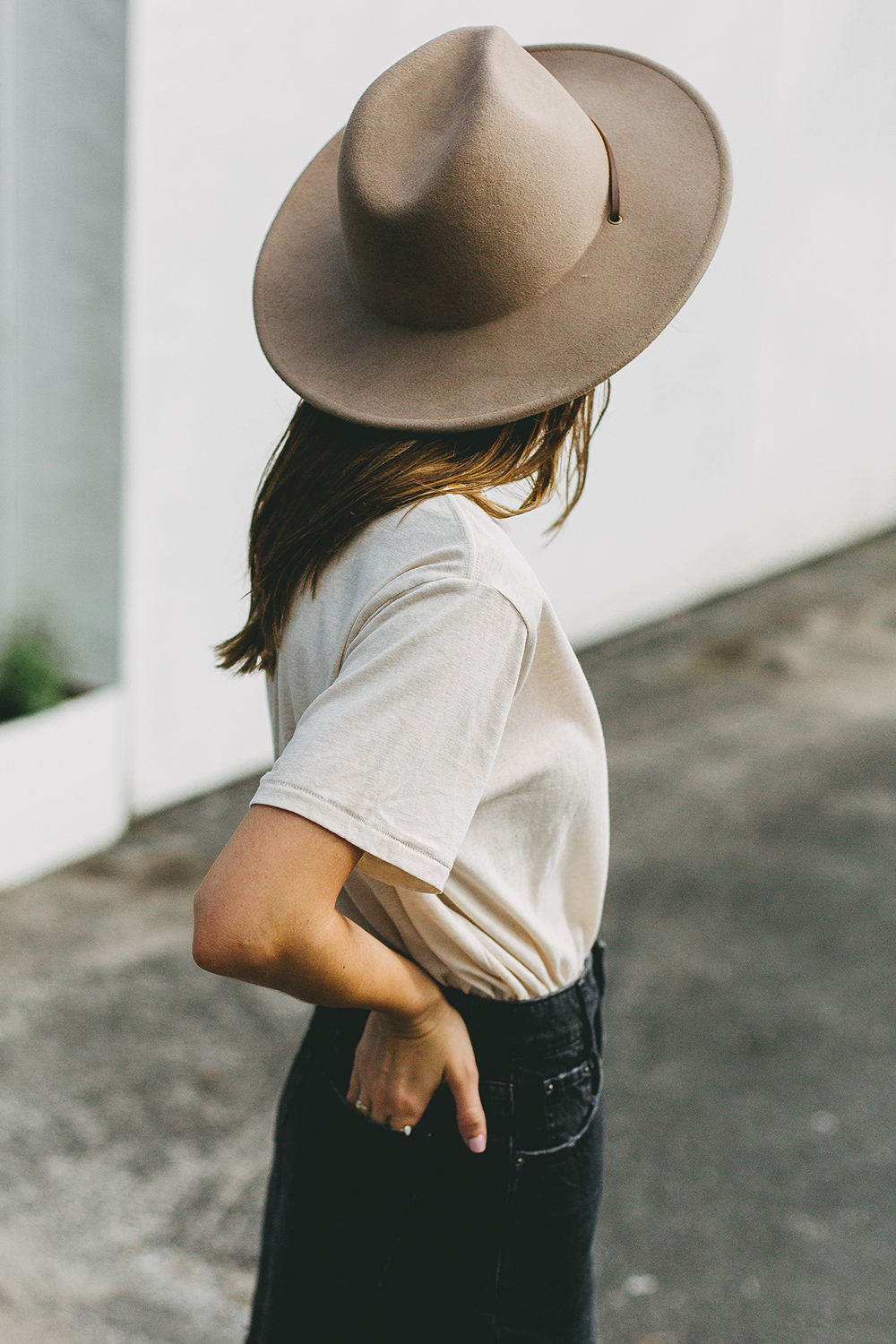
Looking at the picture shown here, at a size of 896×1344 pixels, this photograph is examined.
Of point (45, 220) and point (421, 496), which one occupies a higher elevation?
point (421, 496)

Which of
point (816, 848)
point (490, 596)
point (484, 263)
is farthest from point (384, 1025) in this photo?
point (816, 848)

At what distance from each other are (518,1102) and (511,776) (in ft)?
1.09

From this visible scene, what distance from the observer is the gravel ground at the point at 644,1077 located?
2346mm

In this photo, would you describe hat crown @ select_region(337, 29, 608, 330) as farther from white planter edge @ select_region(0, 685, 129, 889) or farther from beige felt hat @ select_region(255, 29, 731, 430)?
white planter edge @ select_region(0, 685, 129, 889)

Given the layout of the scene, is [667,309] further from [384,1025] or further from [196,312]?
[196,312]

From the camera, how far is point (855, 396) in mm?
8141

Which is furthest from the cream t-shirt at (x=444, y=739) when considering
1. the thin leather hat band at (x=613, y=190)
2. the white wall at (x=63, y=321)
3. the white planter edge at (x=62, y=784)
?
the white wall at (x=63, y=321)

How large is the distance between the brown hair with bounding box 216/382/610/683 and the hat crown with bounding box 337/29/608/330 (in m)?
0.11

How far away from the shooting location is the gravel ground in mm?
2346

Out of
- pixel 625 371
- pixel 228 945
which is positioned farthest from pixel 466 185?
pixel 625 371

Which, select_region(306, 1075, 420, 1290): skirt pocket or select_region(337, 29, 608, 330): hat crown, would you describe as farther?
select_region(306, 1075, 420, 1290): skirt pocket

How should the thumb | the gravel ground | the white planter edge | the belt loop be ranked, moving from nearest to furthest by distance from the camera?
the thumb → the belt loop → the gravel ground → the white planter edge

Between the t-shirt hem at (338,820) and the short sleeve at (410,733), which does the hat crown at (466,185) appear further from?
the t-shirt hem at (338,820)

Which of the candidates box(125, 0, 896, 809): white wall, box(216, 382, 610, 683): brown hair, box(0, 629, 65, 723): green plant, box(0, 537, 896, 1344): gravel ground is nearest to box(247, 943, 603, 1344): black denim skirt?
box(216, 382, 610, 683): brown hair
